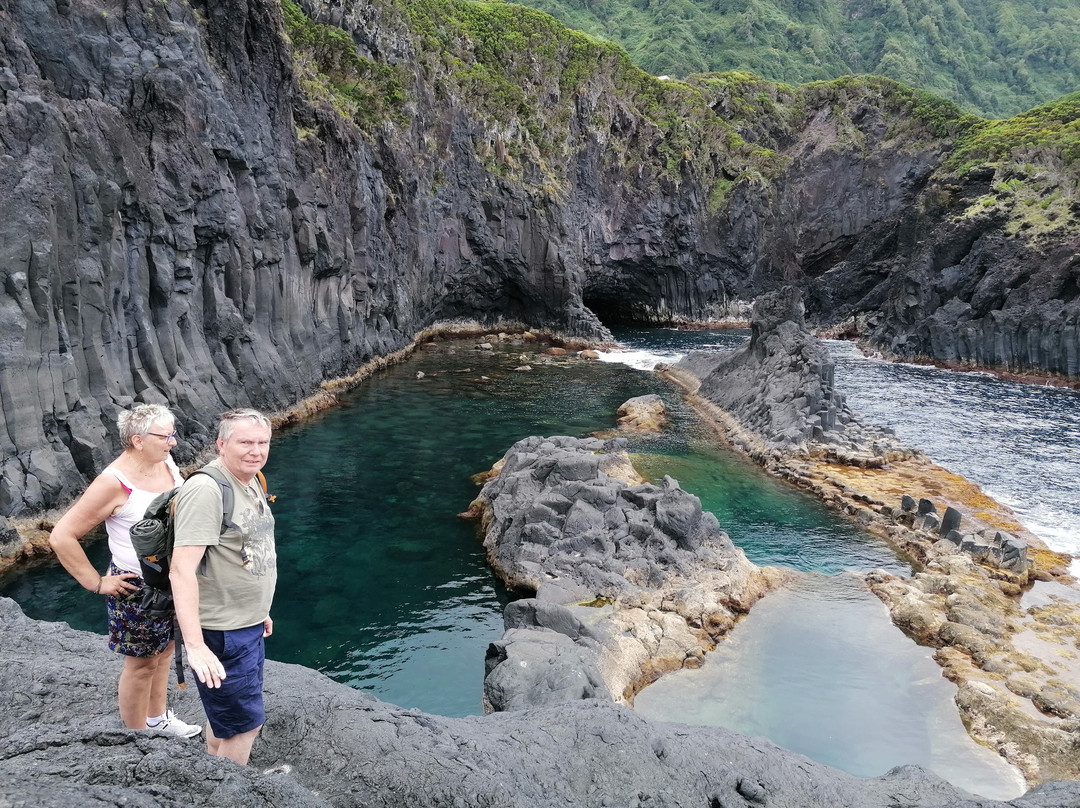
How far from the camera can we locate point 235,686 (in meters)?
4.98

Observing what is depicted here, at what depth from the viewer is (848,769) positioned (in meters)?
11.2

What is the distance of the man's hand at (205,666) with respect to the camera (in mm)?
4570

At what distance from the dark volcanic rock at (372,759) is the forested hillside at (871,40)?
114134mm

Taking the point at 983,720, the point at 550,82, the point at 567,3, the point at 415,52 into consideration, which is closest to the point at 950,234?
the point at 550,82

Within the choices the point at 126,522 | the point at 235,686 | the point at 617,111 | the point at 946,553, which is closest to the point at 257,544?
the point at 235,686

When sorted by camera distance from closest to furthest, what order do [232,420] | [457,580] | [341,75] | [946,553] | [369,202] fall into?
[232,420]
[457,580]
[946,553]
[369,202]
[341,75]

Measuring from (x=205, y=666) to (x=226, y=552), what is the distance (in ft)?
2.45

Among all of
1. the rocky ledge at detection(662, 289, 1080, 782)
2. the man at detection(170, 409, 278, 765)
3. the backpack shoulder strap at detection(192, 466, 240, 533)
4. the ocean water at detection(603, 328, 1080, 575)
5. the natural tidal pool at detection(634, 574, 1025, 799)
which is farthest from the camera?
the ocean water at detection(603, 328, 1080, 575)

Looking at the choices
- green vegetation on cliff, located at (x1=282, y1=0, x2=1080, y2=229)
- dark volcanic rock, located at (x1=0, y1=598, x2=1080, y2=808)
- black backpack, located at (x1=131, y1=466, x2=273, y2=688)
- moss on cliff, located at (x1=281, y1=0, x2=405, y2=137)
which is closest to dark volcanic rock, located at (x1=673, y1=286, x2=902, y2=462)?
dark volcanic rock, located at (x1=0, y1=598, x2=1080, y2=808)

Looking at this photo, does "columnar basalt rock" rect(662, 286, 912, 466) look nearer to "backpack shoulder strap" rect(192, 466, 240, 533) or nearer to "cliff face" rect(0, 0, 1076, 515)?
"cliff face" rect(0, 0, 1076, 515)

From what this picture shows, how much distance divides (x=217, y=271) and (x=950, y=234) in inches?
Result: 2166

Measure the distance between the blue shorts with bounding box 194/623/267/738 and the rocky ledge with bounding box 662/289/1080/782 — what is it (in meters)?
11.8

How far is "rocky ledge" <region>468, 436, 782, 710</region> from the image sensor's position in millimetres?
11703

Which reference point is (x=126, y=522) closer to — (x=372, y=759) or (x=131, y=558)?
(x=131, y=558)
